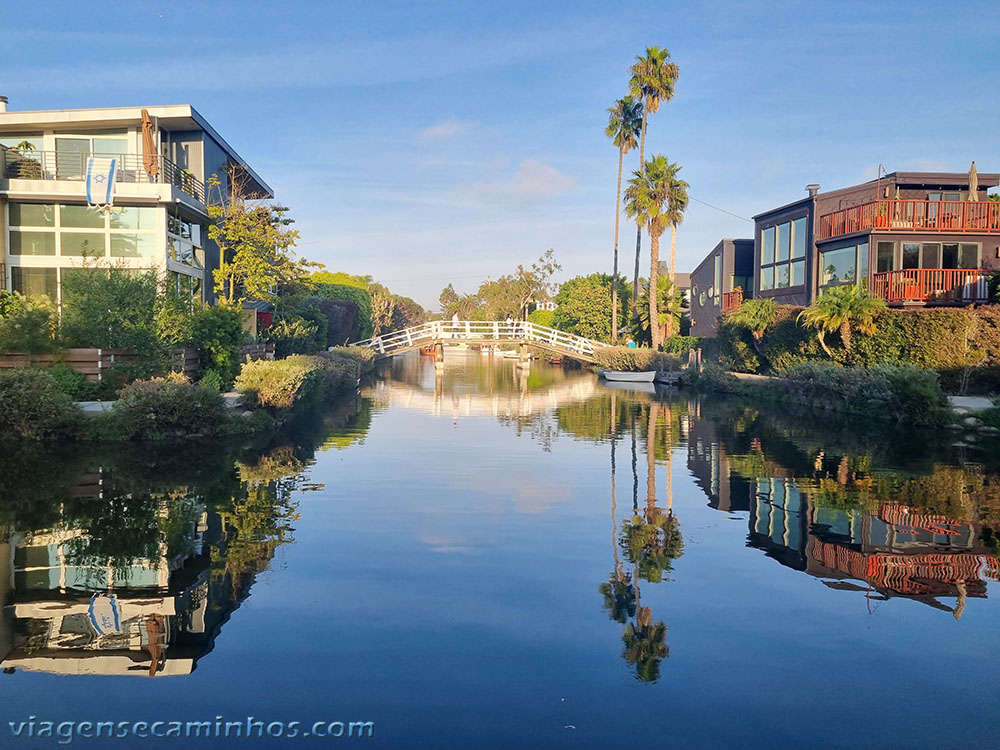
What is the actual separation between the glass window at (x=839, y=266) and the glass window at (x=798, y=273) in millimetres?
1237

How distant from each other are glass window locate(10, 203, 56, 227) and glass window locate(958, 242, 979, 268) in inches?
1280

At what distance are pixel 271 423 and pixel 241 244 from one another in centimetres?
1353

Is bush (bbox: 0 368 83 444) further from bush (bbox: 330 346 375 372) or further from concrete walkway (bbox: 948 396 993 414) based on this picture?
bush (bbox: 330 346 375 372)

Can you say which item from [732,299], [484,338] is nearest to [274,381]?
[732,299]

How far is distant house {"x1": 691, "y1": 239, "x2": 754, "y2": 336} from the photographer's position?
44.2 meters

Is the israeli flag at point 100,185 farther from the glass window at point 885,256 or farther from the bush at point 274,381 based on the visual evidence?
the glass window at point 885,256

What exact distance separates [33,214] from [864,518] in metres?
27.0

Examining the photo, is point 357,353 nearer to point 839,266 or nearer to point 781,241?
point 781,241

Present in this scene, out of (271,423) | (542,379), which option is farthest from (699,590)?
(542,379)

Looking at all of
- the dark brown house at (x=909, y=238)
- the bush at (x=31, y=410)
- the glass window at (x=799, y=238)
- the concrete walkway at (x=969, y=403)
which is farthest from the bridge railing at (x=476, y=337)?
the bush at (x=31, y=410)

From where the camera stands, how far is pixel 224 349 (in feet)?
75.6

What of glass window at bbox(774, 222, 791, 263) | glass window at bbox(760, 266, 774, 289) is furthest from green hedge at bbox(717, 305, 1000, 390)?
glass window at bbox(760, 266, 774, 289)

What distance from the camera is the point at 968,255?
31297mm

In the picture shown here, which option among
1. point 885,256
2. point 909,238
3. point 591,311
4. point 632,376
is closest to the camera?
point 909,238
